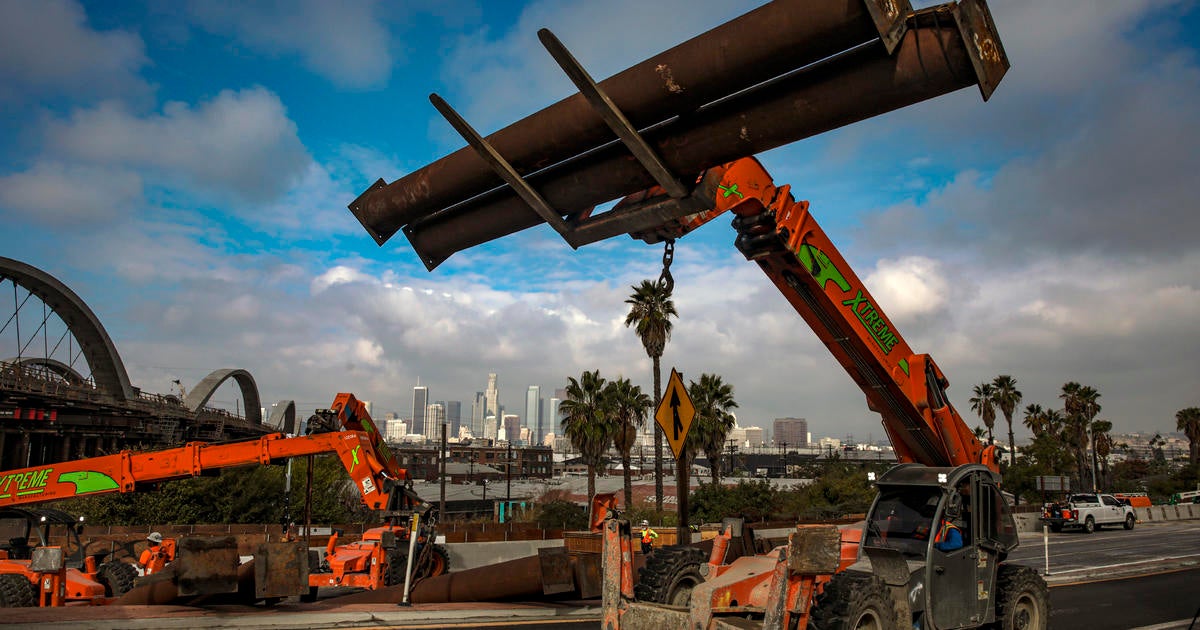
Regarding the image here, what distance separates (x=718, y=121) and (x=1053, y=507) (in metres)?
42.3

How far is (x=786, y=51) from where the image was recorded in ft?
11.4

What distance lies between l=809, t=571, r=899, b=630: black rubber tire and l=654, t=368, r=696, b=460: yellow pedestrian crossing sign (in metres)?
3.61

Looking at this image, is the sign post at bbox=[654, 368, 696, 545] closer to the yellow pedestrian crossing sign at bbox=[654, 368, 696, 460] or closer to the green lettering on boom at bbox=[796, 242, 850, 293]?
the yellow pedestrian crossing sign at bbox=[654, 368, 696, 460]

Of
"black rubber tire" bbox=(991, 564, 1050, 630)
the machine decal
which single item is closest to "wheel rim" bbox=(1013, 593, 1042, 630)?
"black rubber tire" bbox=(991, 564, 1050, 630)

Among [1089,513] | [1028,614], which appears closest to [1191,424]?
[1089,513]

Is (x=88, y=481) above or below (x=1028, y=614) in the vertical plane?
above

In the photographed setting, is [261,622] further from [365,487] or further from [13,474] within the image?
[13,474]

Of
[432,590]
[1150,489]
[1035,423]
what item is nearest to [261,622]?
[432,590]

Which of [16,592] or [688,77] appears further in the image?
[16,592]

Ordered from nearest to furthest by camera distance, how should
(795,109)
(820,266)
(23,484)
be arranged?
(795,109) < (820,266) < (23,484)

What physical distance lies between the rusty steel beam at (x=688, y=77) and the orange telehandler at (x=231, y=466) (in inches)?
371

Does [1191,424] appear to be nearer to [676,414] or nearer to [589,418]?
[589,418]

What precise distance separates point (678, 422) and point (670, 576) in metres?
2.65

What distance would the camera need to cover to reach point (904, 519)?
7988 mm
